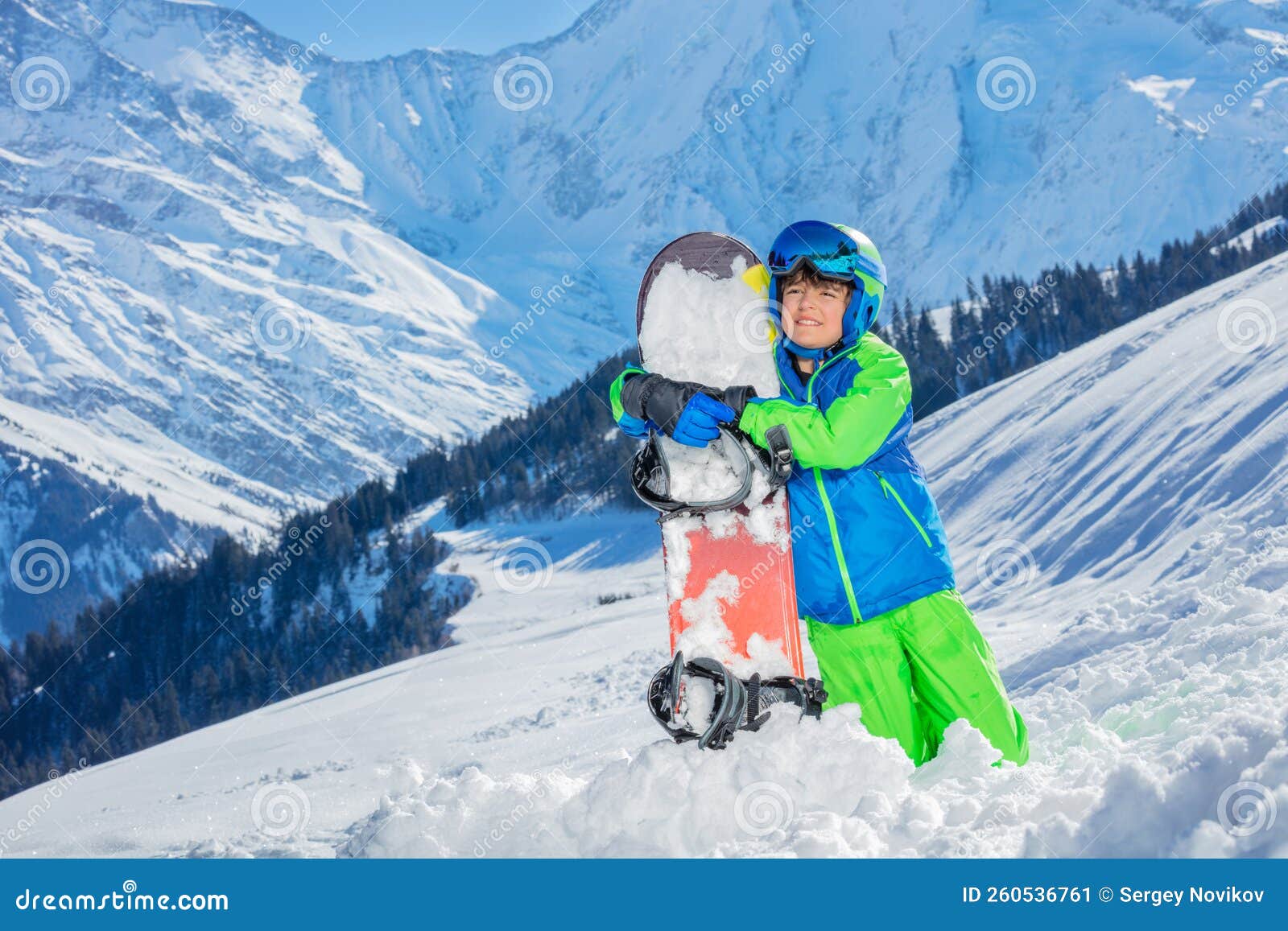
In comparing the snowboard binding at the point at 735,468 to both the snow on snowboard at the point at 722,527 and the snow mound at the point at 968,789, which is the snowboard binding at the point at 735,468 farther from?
the snow mound at the point at 968,789

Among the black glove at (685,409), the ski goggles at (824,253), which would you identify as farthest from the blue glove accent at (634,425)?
the ski goggles at (824,253)

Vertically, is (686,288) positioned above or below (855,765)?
above

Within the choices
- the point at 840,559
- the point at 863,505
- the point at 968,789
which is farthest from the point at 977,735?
the point at 863,505

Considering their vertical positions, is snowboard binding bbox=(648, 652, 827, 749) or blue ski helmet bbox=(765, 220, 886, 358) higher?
blue ski helmet bbox=(765, 220, 886, 358)

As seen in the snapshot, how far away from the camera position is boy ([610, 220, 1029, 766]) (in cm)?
381

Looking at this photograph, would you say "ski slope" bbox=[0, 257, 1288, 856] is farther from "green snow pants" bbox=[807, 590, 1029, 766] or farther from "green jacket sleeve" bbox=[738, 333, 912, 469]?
"green jacket sleeve" bbox=[738, 333, 912, 469]

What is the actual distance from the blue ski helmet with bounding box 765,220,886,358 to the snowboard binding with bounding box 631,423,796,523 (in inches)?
19.2

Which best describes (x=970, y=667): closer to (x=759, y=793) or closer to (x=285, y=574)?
(x=759, y=793)

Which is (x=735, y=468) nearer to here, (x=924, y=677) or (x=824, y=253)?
(x=824, y=253)

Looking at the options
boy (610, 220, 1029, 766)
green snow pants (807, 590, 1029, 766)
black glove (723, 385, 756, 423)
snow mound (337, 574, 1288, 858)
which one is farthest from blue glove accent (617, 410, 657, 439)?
snow mound (337, 574, 1288, 858)

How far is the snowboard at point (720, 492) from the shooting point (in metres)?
4.06
